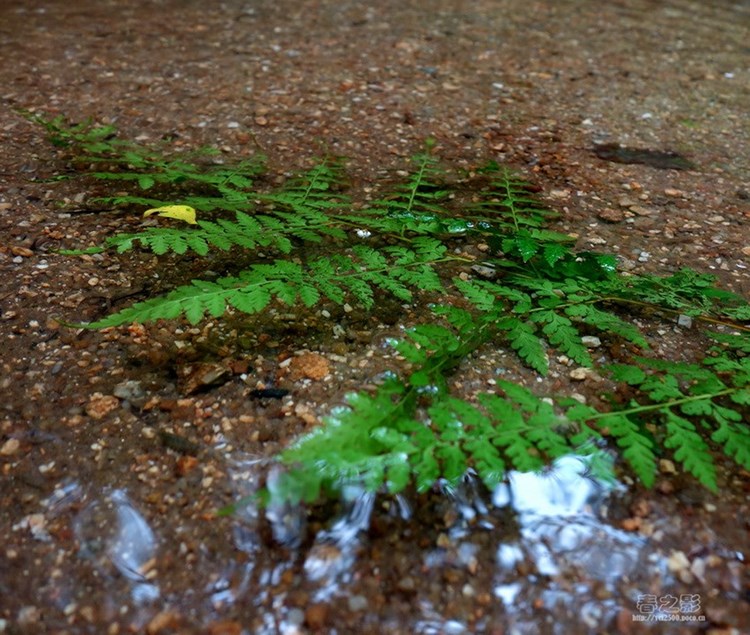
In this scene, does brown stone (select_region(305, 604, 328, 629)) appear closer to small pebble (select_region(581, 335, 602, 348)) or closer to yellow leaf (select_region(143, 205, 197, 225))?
small pebble (select_region(581, 335, 602, 348))

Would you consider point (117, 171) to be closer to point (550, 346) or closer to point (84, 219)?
point (84, 219)

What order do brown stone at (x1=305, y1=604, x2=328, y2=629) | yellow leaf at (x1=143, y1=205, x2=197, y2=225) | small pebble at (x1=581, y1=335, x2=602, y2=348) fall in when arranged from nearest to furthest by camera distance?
brown stone at (x1=305, y1=604, x2=328, y2=629), small pebble at (x1=581, y1=335, x2=602, y2=348), yellow leaf at (x1=143, y1=205, x2=197, y2=225)

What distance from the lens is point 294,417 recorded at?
1570 mm

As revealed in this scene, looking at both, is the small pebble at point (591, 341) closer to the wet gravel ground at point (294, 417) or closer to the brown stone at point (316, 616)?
the wet gravel ground at point (294, 417)

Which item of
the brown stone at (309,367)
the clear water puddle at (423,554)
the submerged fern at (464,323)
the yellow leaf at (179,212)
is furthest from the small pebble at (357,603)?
the yellow leaf at (179,212)

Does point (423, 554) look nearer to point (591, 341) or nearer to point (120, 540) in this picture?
point (120, 540)

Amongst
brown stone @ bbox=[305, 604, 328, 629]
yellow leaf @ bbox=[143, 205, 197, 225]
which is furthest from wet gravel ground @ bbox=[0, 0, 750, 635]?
yellow leaf @ bbox=[143, 205, 197, 225]

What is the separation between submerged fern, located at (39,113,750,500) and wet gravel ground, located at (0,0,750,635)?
0.33 feet

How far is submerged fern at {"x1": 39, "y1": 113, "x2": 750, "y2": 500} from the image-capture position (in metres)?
1.27

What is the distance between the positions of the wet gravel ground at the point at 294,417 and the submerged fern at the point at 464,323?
101 millimetres

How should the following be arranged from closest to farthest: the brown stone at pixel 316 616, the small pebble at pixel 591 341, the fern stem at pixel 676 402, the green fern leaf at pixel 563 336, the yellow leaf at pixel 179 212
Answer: the brown stone at pixel 316 616 < the fern stem at pixel 676 402 < the green fern leaf at pixel 563 336 < the small pebble at pixel 591 341 < the yellow leaf at pixel 179 212

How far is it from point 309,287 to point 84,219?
94 centimetres

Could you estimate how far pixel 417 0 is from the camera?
182 inches

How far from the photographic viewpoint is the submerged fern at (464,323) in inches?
50.1
